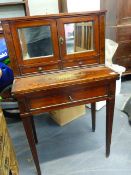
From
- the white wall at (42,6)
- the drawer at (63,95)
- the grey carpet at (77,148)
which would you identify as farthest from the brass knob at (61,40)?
the white wall at (42,6)

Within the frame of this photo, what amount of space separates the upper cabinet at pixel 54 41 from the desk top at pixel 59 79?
0.15 feet

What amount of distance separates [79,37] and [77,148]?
0.89 m

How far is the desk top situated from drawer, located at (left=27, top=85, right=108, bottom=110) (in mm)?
39

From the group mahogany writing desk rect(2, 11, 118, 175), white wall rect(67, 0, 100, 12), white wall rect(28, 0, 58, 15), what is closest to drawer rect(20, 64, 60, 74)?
mahogany writing desk rect(2, 11, 118, 175)

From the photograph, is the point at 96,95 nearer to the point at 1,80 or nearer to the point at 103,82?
the point at 103,82

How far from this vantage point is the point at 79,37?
125cm

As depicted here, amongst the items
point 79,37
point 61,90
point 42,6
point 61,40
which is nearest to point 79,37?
point 79,37

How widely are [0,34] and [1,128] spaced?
1071 millimetres

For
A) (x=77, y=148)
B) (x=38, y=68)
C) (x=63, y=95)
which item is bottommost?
(x=77, y=148)

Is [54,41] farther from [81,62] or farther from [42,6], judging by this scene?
[42,6]

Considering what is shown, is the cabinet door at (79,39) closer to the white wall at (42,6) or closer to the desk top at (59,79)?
the desk top at (59,79)

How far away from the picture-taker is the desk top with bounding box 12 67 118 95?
A: 1048mm

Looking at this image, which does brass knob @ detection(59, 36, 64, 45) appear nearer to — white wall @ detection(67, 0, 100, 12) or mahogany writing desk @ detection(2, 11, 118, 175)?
mahogany writing desk @ detection(2, 11, 118, 175)

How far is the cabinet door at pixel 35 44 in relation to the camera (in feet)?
3.59
